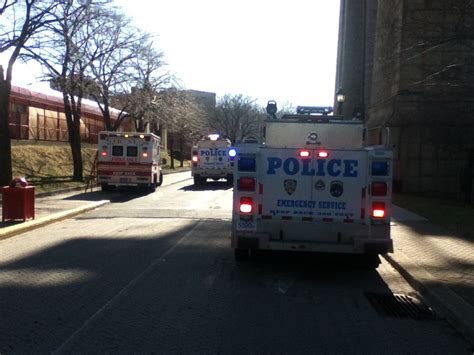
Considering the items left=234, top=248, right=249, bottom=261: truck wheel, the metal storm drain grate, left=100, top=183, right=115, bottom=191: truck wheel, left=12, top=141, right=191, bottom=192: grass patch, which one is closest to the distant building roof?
left=12, top=141, right=191, bottom=192: grass patch

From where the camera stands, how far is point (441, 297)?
22.2 feet

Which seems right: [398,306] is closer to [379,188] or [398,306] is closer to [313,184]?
[379,188]

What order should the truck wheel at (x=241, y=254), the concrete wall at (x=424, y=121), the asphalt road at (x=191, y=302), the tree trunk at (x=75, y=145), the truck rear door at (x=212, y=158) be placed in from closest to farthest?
the asphalt road at (x=191, y=302), the truck wheel at (x=241, y=254), the concrete wall at (x=424, y=121), the tree trunk at (x=75, y=145), the truck rear door at (x=212, y=158)

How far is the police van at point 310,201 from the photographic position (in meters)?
7.77

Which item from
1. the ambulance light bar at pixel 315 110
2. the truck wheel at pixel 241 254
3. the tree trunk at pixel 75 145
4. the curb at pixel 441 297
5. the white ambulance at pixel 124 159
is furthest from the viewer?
the tree trunk at pixel 75 145

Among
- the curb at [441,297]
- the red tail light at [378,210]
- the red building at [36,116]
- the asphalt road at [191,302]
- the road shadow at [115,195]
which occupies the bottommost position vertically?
the road shadow at [115,195]

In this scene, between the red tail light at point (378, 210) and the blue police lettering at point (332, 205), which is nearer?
the red tail light at point (378, 210)

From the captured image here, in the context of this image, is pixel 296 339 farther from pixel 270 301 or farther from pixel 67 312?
pixel 67 312

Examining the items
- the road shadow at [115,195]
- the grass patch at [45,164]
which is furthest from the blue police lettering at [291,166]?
the grass patch at [45,164]

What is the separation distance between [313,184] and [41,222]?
8374 millimetres

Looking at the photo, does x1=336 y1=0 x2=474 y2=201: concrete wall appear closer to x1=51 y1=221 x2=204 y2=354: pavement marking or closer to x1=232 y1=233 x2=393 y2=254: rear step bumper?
x1=232 y1=233 x2=393 y2=254: rear step bumper

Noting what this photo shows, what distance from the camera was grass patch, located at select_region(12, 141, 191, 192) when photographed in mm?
25953

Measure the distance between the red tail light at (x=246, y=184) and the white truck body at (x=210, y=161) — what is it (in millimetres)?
24506

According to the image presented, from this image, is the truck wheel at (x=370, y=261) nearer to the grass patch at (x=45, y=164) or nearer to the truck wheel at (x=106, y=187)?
the grass patch at (x=45, y=164)
